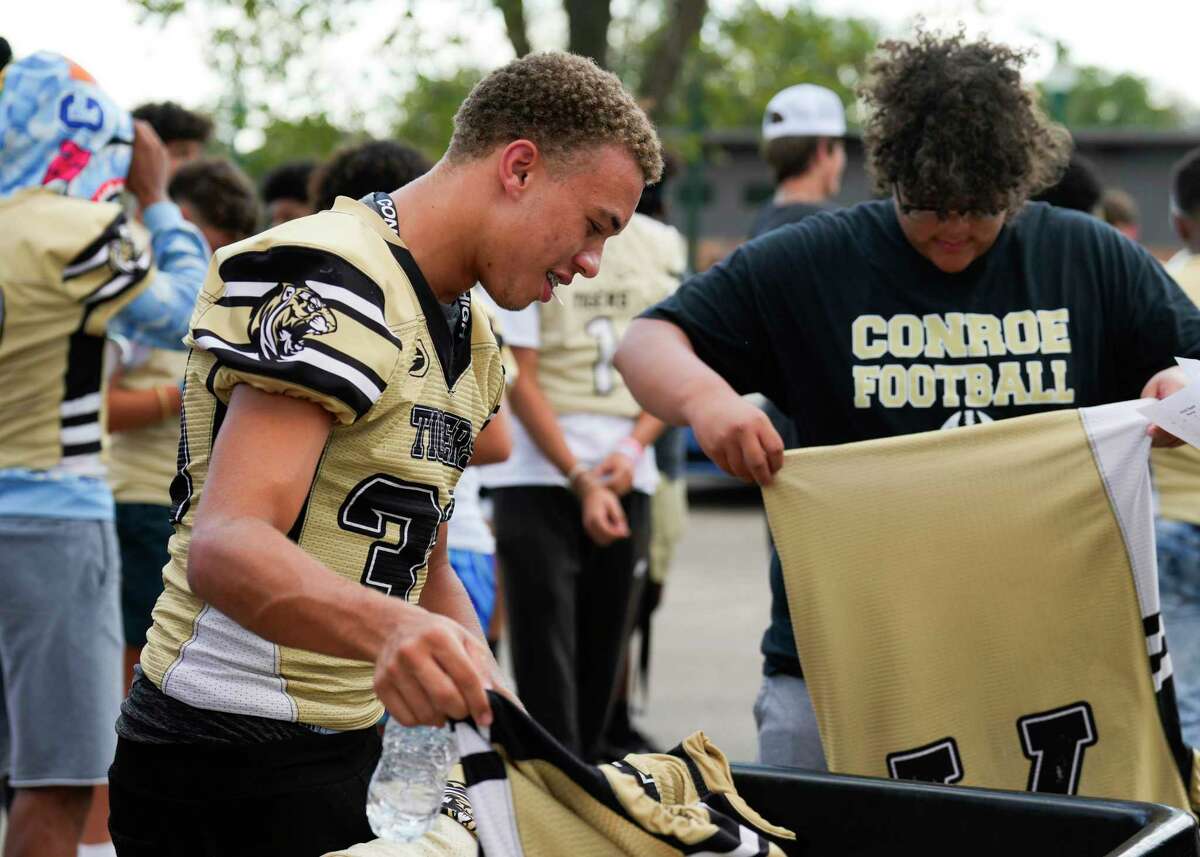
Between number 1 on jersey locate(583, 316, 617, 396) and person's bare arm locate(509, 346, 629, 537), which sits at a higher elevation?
number 1 on jersey locate(583, 316, 617, 396)

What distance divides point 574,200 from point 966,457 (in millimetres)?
1135

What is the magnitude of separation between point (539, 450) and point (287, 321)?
3245 millimetres

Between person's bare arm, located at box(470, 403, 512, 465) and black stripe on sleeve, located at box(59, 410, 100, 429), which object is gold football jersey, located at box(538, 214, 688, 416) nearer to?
person's bare arm, located at box(470, 403, 512, 465)

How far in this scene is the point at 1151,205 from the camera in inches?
874

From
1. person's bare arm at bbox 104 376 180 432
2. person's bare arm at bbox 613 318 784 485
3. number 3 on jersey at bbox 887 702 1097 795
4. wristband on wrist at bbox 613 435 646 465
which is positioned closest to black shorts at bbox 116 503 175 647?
person's bare arm at bbox 104 376 180 432

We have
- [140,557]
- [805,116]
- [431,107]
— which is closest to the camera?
[140,557]

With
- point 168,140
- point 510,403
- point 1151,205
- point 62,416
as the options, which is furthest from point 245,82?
point 1151,205

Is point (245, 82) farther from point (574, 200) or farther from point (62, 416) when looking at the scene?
point (574, 200)

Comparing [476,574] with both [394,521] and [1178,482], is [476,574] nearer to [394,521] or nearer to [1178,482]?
[1178,482]

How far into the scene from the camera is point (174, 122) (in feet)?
18.7

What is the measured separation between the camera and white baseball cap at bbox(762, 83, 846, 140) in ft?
19.4

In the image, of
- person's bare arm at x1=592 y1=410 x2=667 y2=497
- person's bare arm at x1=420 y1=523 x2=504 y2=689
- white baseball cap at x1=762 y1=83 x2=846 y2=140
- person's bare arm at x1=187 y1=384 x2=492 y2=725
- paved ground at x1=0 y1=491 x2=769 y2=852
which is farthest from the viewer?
paved ground at x1=0 y1=491 x2=769 y2=852

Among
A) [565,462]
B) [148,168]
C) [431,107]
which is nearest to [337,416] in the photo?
[148,168]

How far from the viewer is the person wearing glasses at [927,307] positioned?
3.14 metres
